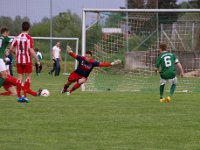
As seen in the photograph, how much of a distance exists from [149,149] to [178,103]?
7.88 meters

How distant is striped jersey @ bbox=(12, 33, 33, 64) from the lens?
1662cm

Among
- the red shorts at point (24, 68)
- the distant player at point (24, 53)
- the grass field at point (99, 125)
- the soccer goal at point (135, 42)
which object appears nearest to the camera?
the grass field at point (99, 125)

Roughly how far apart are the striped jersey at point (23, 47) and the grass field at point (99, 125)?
1030 mm

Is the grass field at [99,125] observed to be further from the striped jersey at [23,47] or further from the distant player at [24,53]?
the striped jersey at [23,47]

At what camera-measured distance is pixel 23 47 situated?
16766 mm

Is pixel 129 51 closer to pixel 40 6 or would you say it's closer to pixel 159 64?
pixel 159 64

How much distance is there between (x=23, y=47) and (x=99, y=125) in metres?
5.79

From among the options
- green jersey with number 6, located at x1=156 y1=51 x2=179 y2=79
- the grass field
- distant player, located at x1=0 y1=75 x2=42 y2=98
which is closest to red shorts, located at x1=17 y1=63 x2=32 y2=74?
distant player, located at x1=0 y1=75 x2=42 y2=98

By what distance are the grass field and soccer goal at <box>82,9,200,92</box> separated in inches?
292

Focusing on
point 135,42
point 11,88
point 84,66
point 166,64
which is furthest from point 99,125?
point 135,42

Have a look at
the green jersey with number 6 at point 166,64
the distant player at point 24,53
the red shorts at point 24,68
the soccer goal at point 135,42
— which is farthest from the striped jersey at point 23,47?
the soccer goal at point 135,42

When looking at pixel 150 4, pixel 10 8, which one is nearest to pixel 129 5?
pixel 150 4

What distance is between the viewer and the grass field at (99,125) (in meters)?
9.40

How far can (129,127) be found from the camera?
1128cm
